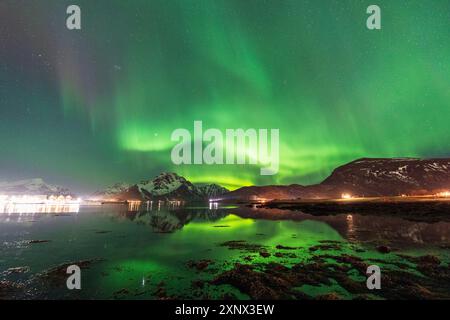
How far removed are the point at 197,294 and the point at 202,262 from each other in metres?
8.57

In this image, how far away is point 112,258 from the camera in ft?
94.7

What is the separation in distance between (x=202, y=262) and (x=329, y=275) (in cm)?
1282

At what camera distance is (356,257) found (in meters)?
25.8
